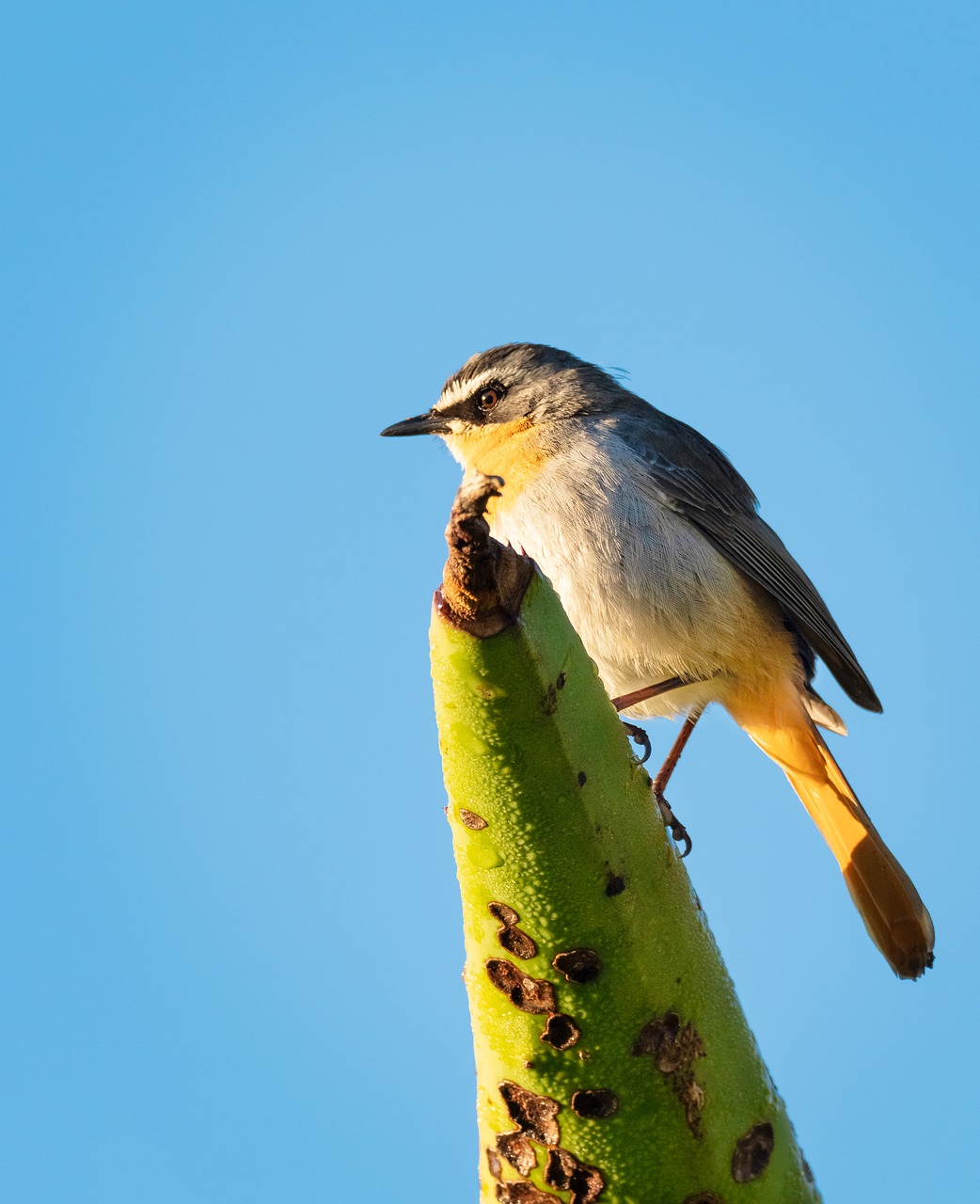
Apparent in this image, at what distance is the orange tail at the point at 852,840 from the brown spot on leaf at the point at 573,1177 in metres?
2.36

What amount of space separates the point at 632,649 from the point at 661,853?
8.39 feet

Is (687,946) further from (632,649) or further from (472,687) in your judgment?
(632,649)

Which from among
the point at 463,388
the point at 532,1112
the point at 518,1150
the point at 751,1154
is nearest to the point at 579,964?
the point at 532,1112

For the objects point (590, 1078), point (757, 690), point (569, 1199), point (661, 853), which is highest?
point (757, 690)

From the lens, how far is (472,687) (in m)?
2.30

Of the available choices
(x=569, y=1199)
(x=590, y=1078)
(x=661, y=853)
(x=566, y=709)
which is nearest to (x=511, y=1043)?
(x=590, y=1078)

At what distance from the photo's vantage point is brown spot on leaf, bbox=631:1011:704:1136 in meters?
2.44

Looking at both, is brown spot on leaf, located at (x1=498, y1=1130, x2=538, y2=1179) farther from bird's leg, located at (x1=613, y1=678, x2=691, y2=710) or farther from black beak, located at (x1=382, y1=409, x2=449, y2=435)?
black beak, located at (x1=382, y1=409, x2=449, y2=435)

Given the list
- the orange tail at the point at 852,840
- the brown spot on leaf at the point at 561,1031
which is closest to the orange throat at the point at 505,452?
the orange tail at the point at 852,840

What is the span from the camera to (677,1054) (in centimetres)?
247

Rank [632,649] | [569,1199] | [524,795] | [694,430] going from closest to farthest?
1. [524,795]
2. [569,1199]
3. [632,649]
4. [694,430]

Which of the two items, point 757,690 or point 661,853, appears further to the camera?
point 757,690

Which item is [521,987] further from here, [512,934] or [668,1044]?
[668,1044]

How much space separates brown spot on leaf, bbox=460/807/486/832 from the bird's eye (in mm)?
4011
